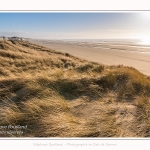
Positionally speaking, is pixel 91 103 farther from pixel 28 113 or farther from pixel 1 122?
pixel 1 122

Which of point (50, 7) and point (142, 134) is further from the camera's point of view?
point (50, 7)

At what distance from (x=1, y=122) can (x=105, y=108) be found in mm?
2074

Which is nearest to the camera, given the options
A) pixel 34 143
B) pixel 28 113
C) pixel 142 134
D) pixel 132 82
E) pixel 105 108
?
pixel 34 143

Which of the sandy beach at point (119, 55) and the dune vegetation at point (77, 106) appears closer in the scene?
the dune vegetation at point (77, 106)

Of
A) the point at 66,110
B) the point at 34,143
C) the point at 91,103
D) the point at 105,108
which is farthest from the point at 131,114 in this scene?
the point at 34,143

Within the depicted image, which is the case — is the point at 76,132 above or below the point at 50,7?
below

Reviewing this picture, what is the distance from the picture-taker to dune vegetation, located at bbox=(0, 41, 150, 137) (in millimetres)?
4574

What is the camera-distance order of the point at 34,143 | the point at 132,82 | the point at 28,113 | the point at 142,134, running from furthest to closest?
1. the point at 132,82
2. the point at 28,113
3. the point at 142,134
4. the point at 34,143

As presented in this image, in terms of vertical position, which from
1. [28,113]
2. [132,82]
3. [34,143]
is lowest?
[34,143]

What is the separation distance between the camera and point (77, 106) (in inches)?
211

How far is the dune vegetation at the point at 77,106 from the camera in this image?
457 cm

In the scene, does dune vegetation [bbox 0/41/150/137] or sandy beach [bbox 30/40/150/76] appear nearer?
dune vegetation [bbox 0/41/150/137]

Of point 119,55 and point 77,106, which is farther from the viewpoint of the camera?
point 119,55

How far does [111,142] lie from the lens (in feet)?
14.2
